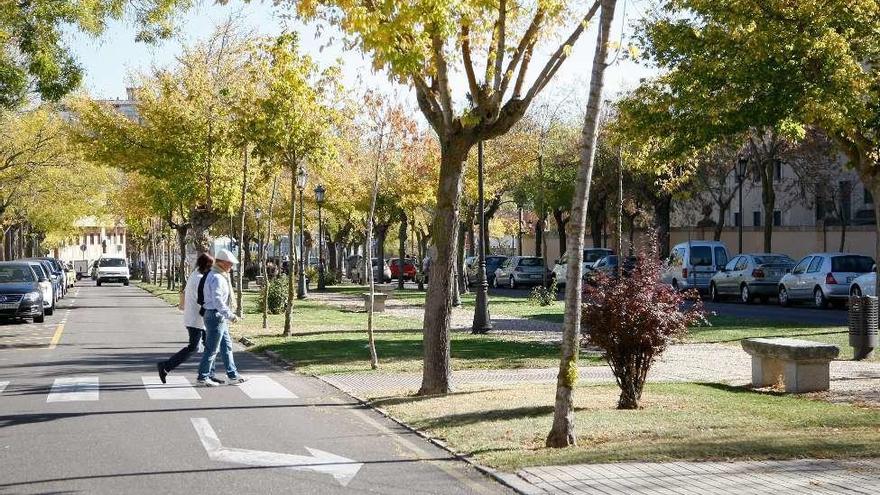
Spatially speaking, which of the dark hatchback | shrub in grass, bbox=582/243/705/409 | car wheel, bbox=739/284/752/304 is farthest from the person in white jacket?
car wheel, bbox=739/284/752/304

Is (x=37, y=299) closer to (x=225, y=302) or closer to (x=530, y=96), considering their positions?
(x=225, y=302)

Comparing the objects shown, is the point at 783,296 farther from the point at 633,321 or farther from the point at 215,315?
the point at 633,321

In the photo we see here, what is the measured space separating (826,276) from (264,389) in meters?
21.9

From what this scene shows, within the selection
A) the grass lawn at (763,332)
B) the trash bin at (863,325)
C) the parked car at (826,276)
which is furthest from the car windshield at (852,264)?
the trash bin at (863,325)

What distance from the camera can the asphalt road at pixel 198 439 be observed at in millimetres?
8562

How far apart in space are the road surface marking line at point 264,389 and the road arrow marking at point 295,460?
3689mm

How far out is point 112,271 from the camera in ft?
241

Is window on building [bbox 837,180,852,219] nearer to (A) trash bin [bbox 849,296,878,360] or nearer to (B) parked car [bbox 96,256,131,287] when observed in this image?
(A) trash bin [bbox 849,296,878,360]

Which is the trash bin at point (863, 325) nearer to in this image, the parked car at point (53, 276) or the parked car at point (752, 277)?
the parked car at point (752, 277)

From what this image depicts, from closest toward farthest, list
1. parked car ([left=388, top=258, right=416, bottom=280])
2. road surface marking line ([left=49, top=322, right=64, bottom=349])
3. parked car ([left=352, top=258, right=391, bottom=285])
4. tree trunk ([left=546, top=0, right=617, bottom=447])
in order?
tree trunk ([left=546, top=0, right=617, bottom=447]), road surface marking line ([left=49, top=322, right=64, bottom=349]), parked car ([left=352, top=258, right=391, bottom=285]), parked car ([left=388, top=258, right=416, bottom=280])

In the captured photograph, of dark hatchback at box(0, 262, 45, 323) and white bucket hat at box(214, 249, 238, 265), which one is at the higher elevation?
white bucket hat at box(214, 249, 238, 265)

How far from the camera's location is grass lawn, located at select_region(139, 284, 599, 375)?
695 inches

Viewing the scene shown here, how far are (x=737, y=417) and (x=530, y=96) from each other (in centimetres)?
439

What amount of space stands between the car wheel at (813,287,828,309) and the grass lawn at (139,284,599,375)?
11.7m
